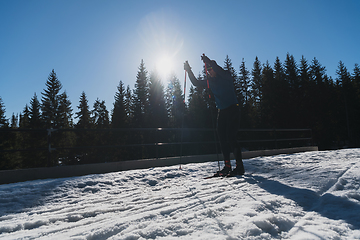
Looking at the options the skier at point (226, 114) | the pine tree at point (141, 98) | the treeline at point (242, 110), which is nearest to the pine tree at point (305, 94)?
the treeline at point (242, 110)

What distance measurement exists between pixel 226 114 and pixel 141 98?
101 feet

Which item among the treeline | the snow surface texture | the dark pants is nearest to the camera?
the snow surface texture

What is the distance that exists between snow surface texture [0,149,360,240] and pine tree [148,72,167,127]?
28.6m

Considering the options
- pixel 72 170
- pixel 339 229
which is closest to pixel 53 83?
pixel 72 170

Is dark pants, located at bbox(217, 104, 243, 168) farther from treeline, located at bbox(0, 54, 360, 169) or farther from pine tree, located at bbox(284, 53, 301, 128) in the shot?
pine tree, located at bbox(284, 53, 301, 128)

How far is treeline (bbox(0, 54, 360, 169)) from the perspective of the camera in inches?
1157

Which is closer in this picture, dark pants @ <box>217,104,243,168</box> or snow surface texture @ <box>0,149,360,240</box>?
snow surface texture @ <box>0,149,360,240</box>

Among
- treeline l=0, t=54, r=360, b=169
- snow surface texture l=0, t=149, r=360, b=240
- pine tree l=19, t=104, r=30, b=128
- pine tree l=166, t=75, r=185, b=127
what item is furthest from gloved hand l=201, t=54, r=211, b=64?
pine tree l=19, t=104, r=30, b=128

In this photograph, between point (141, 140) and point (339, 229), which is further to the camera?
point (141, 140)

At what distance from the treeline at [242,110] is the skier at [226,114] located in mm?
23555

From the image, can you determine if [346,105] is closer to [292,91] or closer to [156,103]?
[292,91]

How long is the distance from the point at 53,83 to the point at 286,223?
3849cm

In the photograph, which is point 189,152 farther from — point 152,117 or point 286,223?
point 286,223

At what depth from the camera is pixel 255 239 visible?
1.24 m
